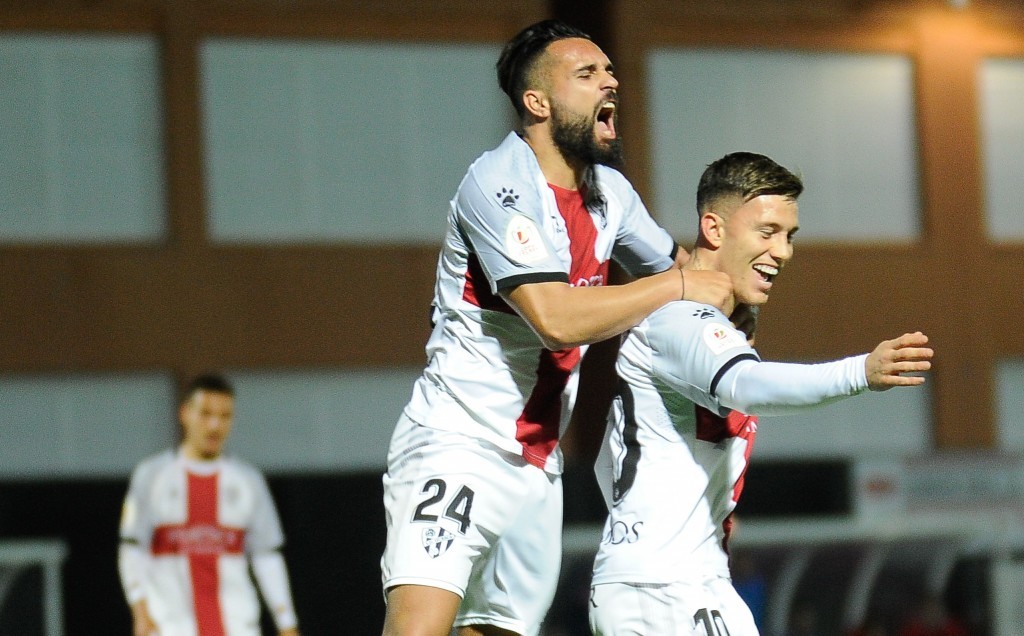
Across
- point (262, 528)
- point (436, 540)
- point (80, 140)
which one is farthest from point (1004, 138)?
point (436, 540)

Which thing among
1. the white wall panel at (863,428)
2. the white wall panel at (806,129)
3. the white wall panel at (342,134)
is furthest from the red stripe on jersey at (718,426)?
the white wall panel at (863,428)

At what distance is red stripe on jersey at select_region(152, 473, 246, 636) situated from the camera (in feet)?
22.9

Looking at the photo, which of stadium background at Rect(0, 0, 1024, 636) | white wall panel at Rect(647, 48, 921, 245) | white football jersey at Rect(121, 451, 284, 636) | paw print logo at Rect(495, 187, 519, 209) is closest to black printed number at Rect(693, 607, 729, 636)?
paw print logo at Rect(495, 187, 519, 209)

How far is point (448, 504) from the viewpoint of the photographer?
3738 mm

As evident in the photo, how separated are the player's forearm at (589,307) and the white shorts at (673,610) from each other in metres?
0.59

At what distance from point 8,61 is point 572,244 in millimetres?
10026

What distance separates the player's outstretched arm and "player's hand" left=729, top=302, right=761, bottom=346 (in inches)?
8.4

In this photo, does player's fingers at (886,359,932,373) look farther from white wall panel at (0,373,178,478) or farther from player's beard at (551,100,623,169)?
white wall panel at (0,373,178,478)

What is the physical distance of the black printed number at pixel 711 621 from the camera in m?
3.41

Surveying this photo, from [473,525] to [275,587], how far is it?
3.51 meters

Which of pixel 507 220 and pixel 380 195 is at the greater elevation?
pixel 380 195

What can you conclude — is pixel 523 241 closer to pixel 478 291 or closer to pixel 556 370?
pixel 478 291

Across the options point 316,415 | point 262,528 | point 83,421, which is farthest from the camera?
point 316,415

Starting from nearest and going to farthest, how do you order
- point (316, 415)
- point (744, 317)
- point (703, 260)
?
1. point (703, 260)
2. point (744, 317)
3. point (316, 415)
